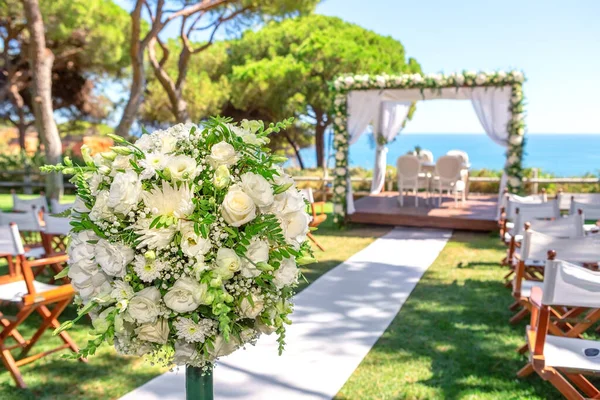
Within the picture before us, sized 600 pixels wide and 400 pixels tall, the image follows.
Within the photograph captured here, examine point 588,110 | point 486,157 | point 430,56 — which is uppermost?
point 430,56

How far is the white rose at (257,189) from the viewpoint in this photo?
1302 millimetres

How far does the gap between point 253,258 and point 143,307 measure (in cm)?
29

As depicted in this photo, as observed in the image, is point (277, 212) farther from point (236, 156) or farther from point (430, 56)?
point (430, 56)

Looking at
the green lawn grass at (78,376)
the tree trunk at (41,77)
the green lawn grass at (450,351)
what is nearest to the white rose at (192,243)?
the green lawn grass at (450,351)

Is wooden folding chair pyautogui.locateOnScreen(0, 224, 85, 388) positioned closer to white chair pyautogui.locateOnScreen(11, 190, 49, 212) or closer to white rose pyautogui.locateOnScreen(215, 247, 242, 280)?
white chair pyautogui.locateOnScreen(11, 190, 49, 212)

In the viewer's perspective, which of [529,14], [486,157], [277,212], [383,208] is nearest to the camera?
[277,212]

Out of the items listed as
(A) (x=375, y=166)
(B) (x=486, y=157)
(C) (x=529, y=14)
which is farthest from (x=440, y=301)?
(B) (x=486, y=157)

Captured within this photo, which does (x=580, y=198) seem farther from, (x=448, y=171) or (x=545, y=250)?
(x=448, y=171)

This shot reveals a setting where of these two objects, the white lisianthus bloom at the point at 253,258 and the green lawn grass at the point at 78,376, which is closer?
the white lisianthus bloom at the point at 253,258

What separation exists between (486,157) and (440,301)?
104792 mm

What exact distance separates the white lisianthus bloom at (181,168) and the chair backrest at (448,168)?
9453 millimetres

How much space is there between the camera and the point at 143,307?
1.28 m

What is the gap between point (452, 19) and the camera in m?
60.0

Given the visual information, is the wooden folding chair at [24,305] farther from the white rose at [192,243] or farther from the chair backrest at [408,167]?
the chair backrest at [408,167]
